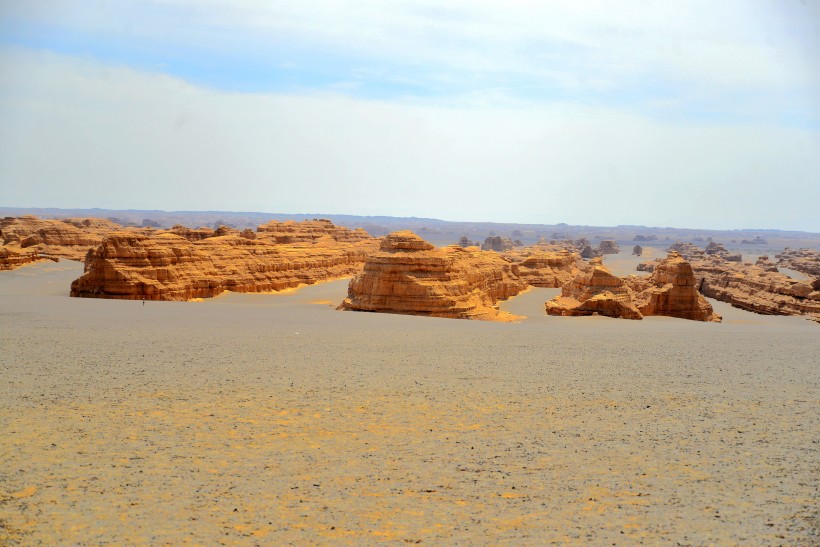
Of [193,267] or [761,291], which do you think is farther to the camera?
[761,291]

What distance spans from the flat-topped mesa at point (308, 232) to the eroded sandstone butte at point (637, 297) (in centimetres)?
3475

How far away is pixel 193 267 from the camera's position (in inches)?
1206

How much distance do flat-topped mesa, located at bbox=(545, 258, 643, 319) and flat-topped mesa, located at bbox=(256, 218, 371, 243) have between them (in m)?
34.5

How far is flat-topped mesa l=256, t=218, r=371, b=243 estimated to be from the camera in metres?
62.2

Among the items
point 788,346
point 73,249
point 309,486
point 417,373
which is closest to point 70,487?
point 309,486

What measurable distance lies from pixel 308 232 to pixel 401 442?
59435 mm

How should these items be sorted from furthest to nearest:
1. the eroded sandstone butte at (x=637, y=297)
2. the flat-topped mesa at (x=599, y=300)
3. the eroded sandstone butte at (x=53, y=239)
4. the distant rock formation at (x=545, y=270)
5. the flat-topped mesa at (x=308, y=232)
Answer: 1. the flat-topped mesa at (x=308, y=232)
2. the eroded sandstone butte at (x=53, y=239)
3. the distant rock formation at (x=545, y=270)
4. the eroded sandstone butte at (x=637, y=297)
5. the flat-topped mesa at (x=599, y=300)

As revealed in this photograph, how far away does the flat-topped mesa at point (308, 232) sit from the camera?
204 ft

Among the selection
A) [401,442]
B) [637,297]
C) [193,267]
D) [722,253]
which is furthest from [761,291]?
[722,253]

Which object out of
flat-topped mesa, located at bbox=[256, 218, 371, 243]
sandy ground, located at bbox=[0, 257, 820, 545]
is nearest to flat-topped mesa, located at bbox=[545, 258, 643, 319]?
sandy ground, located at bbox=[0, 257, 820, 545]

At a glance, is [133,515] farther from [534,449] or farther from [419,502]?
[534,449]

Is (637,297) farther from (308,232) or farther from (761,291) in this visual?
(308,232)

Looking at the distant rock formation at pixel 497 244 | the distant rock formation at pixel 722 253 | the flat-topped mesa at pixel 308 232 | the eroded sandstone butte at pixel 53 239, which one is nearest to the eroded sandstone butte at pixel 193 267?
the flat-topped mesa at pixel 308 232

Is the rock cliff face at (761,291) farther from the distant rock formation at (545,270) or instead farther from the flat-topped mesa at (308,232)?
the flat-topped mesa at (308,232)
